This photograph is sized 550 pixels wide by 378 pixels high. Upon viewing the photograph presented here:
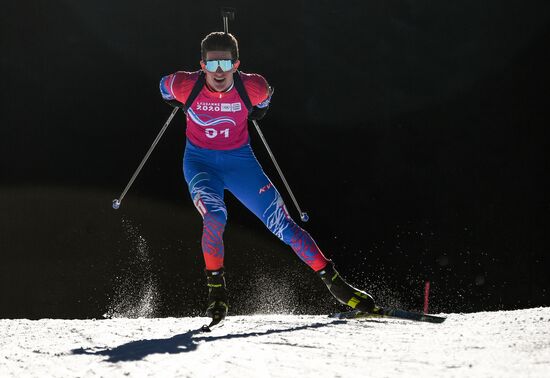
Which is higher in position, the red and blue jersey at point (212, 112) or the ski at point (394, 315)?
the red and blue jersey at point (212, 112)

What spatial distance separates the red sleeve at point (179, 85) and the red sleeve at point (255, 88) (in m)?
0.38

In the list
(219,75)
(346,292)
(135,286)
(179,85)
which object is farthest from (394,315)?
(135,286)

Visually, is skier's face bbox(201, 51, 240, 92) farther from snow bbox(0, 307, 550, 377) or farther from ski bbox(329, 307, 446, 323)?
ski bbox(329, 307, 446, 323)

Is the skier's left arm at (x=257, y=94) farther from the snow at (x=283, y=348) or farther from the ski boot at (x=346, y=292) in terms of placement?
the snow at (x=283, y=348)

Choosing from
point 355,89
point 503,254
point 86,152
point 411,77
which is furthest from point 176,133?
point 503,254

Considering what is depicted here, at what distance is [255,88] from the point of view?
16.7 ft

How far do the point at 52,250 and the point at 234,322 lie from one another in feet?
41.2

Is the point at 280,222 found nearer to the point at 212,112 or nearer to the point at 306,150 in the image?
the point at 212,112

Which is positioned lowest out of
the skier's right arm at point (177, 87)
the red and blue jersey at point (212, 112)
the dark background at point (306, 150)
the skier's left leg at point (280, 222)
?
the skier's left leg at point (280, 222)

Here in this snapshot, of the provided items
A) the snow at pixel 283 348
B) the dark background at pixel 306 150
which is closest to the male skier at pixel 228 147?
the snow at pixel 283 348

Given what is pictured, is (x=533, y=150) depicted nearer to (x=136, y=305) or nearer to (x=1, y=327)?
(x=136, y=305)

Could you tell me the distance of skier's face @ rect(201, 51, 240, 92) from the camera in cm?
479

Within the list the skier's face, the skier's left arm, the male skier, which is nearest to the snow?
the male skier

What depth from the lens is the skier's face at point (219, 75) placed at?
4789 mm
